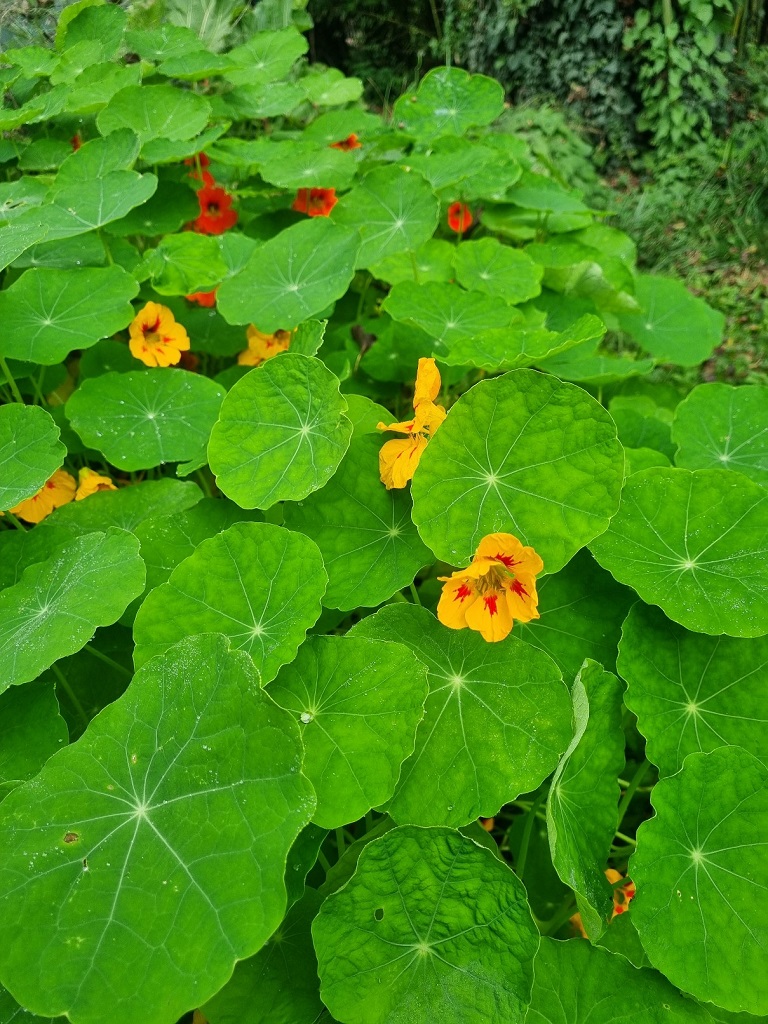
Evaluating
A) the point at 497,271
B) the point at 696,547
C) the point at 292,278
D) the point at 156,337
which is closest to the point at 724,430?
the point at 696,547

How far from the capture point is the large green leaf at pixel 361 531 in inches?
54.5

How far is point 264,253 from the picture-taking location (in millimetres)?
2066

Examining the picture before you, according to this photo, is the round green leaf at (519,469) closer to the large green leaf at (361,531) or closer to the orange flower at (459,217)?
the large green leaf at (361,531)

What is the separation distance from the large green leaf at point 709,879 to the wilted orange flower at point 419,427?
687 mm

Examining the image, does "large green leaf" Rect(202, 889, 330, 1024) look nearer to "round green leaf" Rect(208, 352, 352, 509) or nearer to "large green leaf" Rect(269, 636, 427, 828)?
"large green leaf" Rect(269, 636, 427, 828)

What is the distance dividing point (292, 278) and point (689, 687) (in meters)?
1.46

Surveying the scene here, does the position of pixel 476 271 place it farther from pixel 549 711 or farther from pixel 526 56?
pixel 526 56

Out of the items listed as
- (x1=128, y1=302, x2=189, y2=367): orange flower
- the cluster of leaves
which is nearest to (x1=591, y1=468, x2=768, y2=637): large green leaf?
the cluster of leaves

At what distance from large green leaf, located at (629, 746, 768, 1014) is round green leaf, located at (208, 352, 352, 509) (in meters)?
0.84

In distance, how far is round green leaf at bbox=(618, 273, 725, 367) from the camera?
2.63m

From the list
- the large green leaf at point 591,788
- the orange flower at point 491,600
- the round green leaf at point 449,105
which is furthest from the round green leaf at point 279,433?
the round green leaf at point 449,105

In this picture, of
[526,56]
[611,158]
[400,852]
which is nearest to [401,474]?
[400,852]

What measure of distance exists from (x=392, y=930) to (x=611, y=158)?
240 inches

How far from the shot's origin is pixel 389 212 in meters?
2.34
